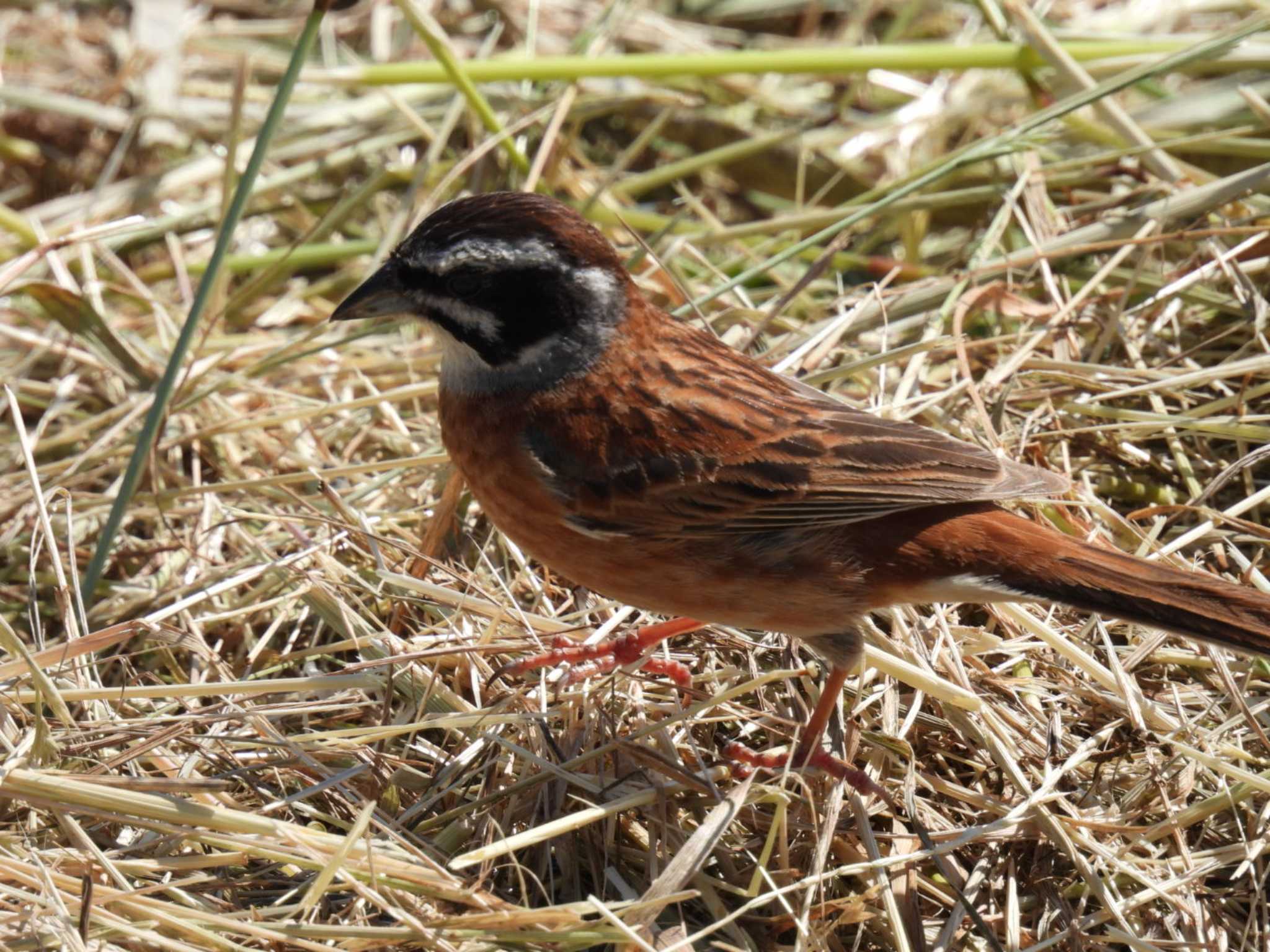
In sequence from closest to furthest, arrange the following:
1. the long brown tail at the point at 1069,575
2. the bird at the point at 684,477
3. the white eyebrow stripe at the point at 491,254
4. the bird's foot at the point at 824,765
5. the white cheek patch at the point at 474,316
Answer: the long brown tail at the point at 1069,575, the bird's foot at the point at 824,765, the bird at the point at 684,477, the white eyebrow stripe at the point at 491,254, the white cheek patch at the point at 474,316

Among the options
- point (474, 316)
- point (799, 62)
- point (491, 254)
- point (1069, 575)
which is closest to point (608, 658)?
point (474, 316)

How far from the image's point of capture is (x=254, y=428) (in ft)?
16.4

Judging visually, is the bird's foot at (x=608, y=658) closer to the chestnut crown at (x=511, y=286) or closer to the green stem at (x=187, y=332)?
the chestnut crown at (x=511, y=286)

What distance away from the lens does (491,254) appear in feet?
12.8

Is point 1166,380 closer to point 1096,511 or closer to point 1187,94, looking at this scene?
point 1096,511

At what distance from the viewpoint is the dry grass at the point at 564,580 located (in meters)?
3.44

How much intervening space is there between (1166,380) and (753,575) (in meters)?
1.65

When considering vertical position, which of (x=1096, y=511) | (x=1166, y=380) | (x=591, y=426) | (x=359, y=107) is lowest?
(x=1096, y=511)

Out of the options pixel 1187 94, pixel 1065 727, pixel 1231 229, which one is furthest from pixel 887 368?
pixel 1187 94

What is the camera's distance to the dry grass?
3438 mm

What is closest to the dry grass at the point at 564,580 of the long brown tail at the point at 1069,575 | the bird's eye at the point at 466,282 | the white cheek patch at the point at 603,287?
the long brown tail at the point at 1069,575

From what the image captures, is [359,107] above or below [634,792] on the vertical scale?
above

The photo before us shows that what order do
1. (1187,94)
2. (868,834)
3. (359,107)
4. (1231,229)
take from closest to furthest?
(868,834) < (1231,229) < (1187,94) < (359,107)

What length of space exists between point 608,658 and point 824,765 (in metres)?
0.73
